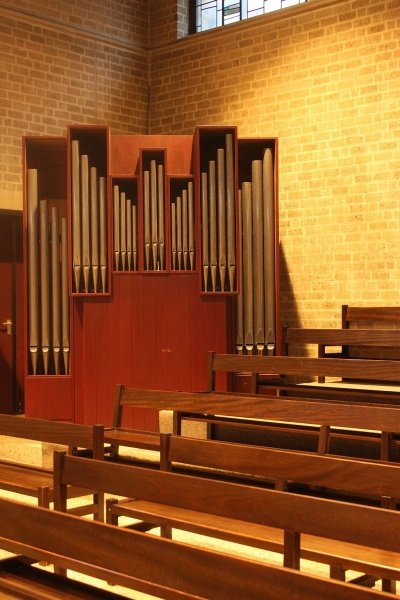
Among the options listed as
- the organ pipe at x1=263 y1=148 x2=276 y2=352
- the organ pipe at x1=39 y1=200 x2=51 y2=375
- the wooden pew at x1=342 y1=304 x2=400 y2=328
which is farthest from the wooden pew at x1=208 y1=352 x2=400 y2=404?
the organ pipe at x1=39 y1=200 x2=51 y2=375

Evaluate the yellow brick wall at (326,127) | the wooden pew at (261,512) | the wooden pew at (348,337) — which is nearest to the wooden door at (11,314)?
the yellow brick wall at (326,127)

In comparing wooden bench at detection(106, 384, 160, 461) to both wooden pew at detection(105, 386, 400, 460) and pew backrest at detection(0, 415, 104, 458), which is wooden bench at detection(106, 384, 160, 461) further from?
pew backrest at detection(0, 415, 104, 458)

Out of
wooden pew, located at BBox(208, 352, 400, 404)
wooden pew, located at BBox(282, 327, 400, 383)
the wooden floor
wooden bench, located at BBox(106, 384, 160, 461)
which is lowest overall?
the wooden floor

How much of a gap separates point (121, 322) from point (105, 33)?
161 inches

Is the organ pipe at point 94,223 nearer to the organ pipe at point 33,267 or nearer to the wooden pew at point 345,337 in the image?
the organ pipe at point 33,267

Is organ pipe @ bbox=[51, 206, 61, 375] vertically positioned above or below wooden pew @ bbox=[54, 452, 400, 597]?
above

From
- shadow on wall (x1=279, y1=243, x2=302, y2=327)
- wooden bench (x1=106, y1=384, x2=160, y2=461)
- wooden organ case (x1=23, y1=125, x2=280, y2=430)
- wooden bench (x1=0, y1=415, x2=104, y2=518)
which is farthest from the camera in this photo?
shadow on wall (x1=279, y1=243, x2=302, y2=327)

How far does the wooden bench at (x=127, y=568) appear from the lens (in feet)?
6.50

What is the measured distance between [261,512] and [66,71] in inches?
287

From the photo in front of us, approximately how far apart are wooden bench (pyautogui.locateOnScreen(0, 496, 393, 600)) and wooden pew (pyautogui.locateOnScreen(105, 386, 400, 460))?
1396 mm

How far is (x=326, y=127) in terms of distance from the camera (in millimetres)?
8289

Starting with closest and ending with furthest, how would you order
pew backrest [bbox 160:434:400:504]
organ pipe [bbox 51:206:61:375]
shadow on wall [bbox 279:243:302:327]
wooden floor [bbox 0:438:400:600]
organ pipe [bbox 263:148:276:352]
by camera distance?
pew backrest [bbox 160:434:400:504]
wooden floor [bbox 0:438:400:600]
organ pipe [bbox 51:206:61:375]
organ pipe [bbox 263:148:276:352]
shadow on wall [bbox 279:243:302:327]

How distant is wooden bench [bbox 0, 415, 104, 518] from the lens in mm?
4039

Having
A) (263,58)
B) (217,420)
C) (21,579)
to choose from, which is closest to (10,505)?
(21,579)
